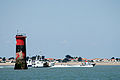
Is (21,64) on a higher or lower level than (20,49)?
lower

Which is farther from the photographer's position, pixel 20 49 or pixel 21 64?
pixel 21 64

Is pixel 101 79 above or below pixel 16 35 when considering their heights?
below

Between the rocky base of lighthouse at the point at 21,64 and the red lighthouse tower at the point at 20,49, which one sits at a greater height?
the red lighthouse tower at the point at 20,49

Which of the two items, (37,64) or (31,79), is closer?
(31,79)

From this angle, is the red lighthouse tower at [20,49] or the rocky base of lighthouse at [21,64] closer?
the red lighthouse tower at [20,49]

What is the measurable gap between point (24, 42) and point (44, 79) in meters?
→ 30.7

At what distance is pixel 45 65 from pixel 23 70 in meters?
49.7

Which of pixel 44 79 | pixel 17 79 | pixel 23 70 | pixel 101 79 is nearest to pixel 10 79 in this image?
pixel 17 79

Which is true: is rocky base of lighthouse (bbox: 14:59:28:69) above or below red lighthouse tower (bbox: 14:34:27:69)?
below

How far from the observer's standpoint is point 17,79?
351ft

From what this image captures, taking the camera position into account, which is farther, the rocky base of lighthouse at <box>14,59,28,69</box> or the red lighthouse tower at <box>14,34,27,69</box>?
the rocky base of lighthouse at <box>14,59,28,69</box>

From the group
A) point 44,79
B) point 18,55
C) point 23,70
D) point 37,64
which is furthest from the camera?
point 37,64

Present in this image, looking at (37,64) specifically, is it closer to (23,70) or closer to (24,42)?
(23,70)

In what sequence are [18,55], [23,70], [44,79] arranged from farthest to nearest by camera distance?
[23,70] < [18,55] < [44,79]
